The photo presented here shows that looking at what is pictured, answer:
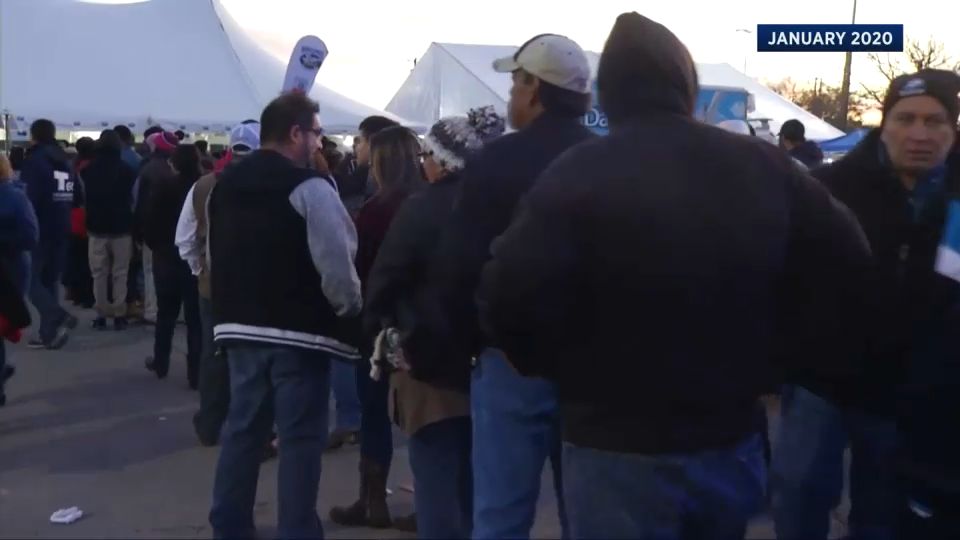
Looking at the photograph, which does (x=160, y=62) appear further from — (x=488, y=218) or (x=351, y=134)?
(x=488, y=218)

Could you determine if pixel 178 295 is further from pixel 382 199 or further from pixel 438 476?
pixel 438 476

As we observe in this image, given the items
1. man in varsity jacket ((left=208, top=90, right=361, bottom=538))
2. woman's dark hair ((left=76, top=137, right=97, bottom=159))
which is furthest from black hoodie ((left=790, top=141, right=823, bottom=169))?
woman's dark hair ((left=76, top=137, right=97, bottom=159))

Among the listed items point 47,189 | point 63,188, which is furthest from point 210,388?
point 63,188

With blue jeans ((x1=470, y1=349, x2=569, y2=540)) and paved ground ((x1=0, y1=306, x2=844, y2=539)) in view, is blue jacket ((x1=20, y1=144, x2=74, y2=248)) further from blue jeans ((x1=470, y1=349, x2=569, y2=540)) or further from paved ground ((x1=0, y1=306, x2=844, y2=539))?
blue jeans ((x1=470, y1=349, x2=569, y2=540))

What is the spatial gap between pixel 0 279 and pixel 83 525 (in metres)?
1.52

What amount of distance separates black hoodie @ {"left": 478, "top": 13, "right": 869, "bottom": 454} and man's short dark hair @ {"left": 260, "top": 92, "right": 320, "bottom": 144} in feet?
7.69

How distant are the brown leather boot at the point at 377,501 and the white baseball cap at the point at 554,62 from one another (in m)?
2.55

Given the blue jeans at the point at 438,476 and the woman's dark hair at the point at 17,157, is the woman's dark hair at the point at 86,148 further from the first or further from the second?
the blue jeans at the point at 438,476

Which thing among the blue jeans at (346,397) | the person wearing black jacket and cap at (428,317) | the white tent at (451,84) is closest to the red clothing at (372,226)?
the person wearing black jacket and cap at (428,317)

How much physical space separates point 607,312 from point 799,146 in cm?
678

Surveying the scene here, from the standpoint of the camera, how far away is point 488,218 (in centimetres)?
386

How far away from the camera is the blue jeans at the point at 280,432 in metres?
4.76

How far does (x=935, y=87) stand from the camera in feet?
12.4

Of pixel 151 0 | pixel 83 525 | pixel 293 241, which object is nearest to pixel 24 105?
pixel 151 0
